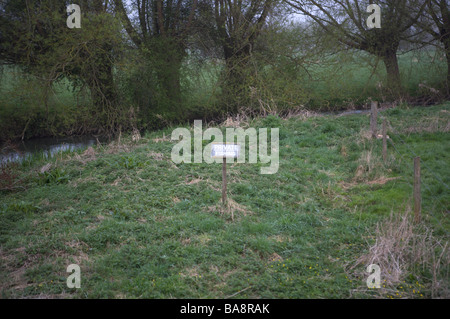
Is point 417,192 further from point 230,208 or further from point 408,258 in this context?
point 230,208

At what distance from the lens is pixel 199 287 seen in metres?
4.33

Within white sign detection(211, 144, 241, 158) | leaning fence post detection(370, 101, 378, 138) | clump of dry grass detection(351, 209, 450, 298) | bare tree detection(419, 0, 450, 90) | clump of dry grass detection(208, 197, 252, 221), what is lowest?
clump of dry grass detection(351, 209, 450, 298)

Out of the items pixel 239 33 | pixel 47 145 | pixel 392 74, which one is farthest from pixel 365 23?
pixel 47 145

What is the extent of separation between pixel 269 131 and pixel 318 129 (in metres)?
1.39

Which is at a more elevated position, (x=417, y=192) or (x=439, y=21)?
(x=439, y=21)

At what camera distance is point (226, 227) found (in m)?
5.72

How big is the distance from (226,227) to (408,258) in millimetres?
2342

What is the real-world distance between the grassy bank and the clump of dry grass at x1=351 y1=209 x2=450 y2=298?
0.02 m

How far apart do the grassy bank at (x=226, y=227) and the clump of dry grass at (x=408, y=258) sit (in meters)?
0.02

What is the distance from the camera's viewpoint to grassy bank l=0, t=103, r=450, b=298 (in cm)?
436

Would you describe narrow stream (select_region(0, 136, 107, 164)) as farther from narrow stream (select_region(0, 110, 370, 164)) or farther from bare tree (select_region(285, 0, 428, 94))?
bare tree (select_region(285, 0, 428, 94))

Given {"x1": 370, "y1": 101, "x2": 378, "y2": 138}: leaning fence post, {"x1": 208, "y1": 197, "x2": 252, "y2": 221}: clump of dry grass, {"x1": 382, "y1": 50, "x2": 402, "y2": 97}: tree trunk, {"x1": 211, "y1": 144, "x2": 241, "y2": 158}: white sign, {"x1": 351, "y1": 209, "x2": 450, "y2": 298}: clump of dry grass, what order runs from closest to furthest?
{"x1": 351, "y1": 209, "x2": 450, "y2": 298}: clump of dry grass
{"x1": 211, "y1": 144, "x2": 241, "y2": 158}: white sign
{"x1": 208, "y1": 197, "x2": 252, "y2": 221}: clump of dry grass
{"x1": 370, "y1": 101, "x2": 378, "y2": 138}: leaning fence post
{"x1": 382, "y1": 50, "x2": 402, "y2": 97}: tree trunk

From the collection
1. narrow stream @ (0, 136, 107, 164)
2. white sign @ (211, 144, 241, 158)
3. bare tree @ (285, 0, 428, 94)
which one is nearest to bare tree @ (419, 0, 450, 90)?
bare tree @ (285, 0, 428, 94)

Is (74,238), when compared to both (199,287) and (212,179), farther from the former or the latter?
(212,179)
